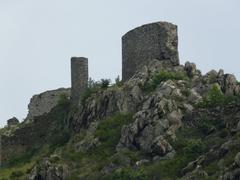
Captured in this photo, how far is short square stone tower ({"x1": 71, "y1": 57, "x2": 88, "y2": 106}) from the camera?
8619 centimetres

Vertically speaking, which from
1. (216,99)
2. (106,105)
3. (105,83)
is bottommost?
(216,99)

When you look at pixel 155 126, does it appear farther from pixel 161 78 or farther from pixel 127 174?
pixel 161 78

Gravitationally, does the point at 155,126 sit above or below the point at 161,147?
above

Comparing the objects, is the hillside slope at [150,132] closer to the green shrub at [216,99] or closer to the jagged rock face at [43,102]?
the green shrub at [216,99]

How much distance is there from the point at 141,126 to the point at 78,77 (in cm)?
1663

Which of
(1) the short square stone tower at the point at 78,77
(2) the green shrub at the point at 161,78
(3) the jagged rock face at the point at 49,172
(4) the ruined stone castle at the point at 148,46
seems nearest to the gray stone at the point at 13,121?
(1) the short square stone tower at the point at 78,77

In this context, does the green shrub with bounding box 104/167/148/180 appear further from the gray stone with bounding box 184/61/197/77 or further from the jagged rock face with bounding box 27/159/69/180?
the gray stone with bounding box 184/61/197/77

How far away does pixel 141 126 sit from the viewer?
71.1 meters

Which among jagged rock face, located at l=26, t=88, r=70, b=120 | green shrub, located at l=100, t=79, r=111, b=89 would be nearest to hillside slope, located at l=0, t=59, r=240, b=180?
green shrub, located at l=100, t=79, r=111, b=89

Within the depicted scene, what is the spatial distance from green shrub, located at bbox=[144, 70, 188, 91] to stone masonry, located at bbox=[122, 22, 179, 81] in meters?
3.57

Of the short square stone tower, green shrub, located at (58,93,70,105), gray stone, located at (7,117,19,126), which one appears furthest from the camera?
gray stone, located at (7,117,19,126)

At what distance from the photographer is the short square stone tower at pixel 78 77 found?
3393 inches

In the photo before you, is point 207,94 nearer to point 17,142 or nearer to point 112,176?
point 112,176

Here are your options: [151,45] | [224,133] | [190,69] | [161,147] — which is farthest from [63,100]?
[224,133]
